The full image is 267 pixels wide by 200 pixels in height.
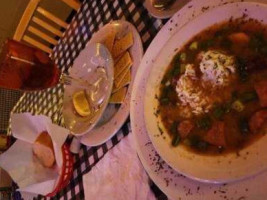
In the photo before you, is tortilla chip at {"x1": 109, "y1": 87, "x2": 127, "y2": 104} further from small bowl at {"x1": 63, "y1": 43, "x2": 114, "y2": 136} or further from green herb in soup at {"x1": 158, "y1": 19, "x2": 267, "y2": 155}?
green herb in soup at {"x1": 158, "y1": 19, "x2": 267, "y2": 155}

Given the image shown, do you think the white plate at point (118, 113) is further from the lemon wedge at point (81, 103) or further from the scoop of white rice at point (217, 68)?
the scoop of white rice at point (217, 68)

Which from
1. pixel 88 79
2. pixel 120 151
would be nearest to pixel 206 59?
pixel 120 151

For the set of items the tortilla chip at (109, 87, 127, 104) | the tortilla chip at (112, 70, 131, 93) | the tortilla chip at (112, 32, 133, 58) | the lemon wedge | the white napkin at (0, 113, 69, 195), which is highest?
the tortilla chip at (112, 32, 133, 58)

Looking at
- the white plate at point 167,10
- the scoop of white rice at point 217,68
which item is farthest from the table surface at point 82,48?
the scoop of white rice at point 217,68

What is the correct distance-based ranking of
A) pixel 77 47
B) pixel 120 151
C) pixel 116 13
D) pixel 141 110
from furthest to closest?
pixel 77 47
pixel 116 13
pixel 120 151
pixel 141 110

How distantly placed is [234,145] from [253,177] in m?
0.12

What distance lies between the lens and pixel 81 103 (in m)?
1.59

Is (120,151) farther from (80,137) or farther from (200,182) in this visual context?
(200,182)

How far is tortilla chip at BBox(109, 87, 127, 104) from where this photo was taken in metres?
1.40

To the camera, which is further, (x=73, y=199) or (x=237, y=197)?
(x=73, y=199)

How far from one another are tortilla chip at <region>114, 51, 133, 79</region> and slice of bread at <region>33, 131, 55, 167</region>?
21.7 inches

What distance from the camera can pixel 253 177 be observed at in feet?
2.71

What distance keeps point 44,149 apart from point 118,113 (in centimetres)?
54

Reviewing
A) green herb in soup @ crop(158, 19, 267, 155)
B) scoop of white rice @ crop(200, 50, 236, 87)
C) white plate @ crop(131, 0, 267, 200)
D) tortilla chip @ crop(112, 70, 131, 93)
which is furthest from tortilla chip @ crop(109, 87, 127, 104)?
scoop of white rice @ crop(200, 50, 236, 87)
